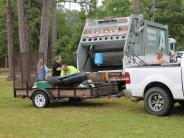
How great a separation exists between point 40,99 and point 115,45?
3.89 m

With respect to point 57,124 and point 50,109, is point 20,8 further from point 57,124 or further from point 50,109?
point 57,124

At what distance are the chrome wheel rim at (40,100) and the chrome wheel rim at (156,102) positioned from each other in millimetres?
3906

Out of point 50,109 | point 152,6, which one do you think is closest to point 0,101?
point 50,109

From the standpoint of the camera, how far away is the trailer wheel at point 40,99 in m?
16.1

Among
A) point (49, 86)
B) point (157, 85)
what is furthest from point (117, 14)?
point (157, 85)

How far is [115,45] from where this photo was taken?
18578mm

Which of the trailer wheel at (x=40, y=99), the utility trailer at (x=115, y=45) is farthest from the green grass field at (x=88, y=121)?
the utility trailer at (x=115, y=45)

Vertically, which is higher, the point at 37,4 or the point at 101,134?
the point at 37,4

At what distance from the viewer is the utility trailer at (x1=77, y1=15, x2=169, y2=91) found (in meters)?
18.1

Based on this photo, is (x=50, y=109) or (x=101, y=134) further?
(x=50, y=109)

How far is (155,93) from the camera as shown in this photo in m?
13.5

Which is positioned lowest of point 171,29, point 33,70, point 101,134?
point 101,134

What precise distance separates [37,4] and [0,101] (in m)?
18.4

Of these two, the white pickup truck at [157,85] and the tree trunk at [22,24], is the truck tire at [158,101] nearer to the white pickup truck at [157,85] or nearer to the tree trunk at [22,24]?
the white pickup truck at [157,85]
